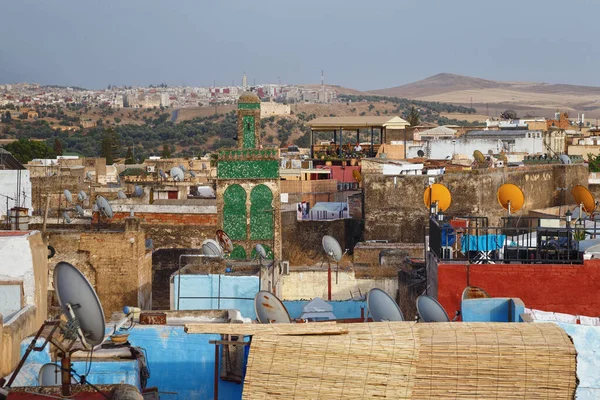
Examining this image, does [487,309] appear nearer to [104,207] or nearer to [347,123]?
[104,207]

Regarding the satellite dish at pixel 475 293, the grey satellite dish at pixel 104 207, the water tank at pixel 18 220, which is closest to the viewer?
the satellite dish at pixel 475 293

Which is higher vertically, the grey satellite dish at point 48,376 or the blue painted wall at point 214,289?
the grey satellite dish at point 48,376

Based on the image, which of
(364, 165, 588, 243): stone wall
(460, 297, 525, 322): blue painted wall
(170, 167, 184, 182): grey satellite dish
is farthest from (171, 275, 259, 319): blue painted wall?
(170, 167, 184, 182): grey satellite dish

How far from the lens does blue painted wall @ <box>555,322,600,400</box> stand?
8.63 meters

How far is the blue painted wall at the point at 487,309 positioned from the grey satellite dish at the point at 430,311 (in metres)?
0.92

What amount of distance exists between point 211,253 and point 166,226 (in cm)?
853

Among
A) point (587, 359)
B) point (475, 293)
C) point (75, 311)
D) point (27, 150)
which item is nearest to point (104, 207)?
point (475, 293)

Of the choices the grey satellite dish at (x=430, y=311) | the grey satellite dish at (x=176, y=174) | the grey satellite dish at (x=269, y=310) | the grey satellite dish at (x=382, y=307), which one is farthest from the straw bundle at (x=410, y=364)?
the grey satellite dish at (x=176, y=174)

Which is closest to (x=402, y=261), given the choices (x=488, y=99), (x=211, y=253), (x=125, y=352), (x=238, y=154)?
(x=211, y=253)

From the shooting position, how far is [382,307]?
30.3 ft

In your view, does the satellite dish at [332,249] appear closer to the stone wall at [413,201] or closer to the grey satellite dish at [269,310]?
the grey satellite dish at [269,310]

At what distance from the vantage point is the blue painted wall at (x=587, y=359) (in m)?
8.63

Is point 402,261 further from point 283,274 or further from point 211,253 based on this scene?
point 211,253

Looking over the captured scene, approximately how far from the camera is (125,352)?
30.7 ft
